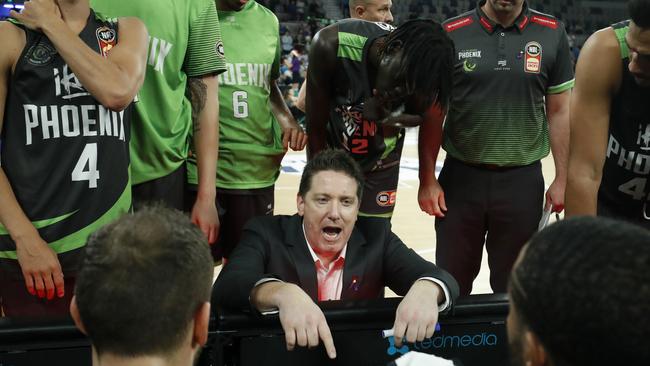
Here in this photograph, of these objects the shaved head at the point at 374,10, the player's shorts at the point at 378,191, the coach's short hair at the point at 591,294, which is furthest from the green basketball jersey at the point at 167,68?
the coach's short hair at the point at 591,294

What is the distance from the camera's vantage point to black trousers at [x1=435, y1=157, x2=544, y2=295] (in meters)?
2.88

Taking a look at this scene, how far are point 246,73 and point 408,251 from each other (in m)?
1.05

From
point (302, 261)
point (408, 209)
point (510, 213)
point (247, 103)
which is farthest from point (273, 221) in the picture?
point (408, 209)

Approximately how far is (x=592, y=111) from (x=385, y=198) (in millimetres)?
1049

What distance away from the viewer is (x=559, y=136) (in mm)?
2924

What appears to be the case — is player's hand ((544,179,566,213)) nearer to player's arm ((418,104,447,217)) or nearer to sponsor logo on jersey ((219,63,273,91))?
player's arm ((418,104,447,217))

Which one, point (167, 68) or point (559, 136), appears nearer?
point (167, 68)

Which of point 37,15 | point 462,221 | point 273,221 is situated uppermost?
point 37,15

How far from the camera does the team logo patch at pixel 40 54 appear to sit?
5.99 feet

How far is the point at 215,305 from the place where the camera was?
1.69 m

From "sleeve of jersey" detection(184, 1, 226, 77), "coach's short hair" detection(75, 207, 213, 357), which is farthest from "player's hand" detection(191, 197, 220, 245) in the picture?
"coach's short hair" detection(75, 207, 213, 357)

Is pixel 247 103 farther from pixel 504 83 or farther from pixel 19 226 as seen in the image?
pixel 19 226

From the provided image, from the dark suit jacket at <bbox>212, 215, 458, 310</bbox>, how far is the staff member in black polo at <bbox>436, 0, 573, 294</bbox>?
2.45 ft

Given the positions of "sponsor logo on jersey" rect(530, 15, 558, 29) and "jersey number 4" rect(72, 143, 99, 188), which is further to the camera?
"sponsor logo on jersey" rect(530, 15, 558, 29)
